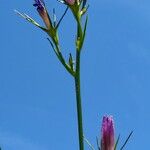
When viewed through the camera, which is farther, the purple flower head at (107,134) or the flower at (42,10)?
the flower at (42,10)

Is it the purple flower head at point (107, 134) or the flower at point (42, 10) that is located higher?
the flower at point (42, 10)

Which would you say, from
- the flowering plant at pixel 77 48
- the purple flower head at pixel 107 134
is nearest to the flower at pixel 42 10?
the flowering plant at pixel 77 48

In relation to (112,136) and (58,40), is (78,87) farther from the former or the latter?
(58,40)

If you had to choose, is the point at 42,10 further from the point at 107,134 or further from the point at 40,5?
the point at 107,134

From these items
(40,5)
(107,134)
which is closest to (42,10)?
(40,5)

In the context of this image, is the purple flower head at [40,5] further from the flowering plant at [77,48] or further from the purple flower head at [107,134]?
the purple flower head at [107,134]

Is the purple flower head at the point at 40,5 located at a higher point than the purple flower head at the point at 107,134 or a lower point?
higher

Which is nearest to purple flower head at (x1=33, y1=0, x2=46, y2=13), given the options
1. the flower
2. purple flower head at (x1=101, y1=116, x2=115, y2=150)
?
the flower

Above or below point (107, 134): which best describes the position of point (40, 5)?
above

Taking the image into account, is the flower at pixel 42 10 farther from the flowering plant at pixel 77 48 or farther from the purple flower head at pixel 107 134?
the purple flower head at pixel 107 134

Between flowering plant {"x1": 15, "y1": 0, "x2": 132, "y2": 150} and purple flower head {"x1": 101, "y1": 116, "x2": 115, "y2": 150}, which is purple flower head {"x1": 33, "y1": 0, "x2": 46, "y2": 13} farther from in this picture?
purple flower head {"x1": 101, "y1": 116, "x2": 115, "y2": 150}
